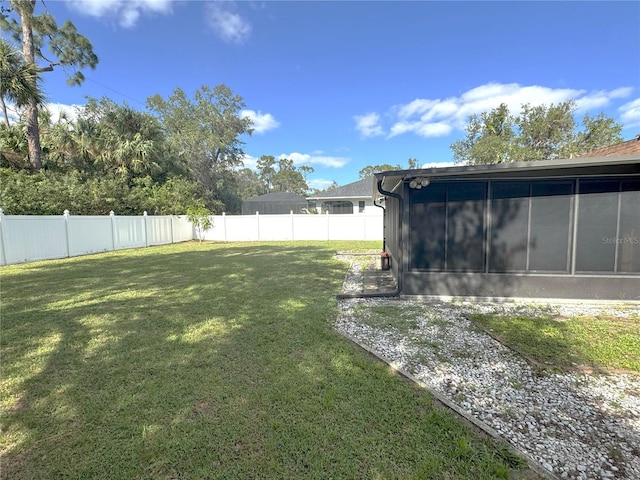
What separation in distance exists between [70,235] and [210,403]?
11.5 meters

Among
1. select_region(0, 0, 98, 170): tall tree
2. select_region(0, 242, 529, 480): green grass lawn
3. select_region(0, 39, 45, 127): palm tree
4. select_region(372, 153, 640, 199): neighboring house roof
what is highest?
select_region(0, 0, 98, 170): tall tree

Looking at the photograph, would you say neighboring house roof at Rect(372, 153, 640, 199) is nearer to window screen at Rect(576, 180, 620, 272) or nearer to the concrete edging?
window screen at Rect(576, 180, 620, 272)

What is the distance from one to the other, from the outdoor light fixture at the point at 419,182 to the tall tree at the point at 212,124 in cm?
2317

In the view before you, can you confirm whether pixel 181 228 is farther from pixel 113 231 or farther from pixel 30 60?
pixel 30 60

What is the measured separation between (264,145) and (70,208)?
23.8 metres

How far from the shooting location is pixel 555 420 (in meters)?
2.25

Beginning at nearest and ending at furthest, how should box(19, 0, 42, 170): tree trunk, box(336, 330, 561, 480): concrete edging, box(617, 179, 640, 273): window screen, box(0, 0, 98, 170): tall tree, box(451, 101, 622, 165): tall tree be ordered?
box(336, 330, 561, 480): concrete edging → box(617, 179, 640, 273): window screen → box(19, 0, 42, 170): tree trunk → box(0, 0, 98, 170): tall tree → box(451, 101, 622, 165): tall tree

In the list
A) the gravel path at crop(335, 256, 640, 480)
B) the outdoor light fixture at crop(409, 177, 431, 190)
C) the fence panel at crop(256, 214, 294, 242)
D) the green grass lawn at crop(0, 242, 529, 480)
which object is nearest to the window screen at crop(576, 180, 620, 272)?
the outdoor light fixture at crop(409, 177, 431, 190)

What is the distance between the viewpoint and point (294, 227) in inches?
701

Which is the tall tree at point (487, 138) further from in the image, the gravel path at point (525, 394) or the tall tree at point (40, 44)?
the tall tree at point (40, 44)

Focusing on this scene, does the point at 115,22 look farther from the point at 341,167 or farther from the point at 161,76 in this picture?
the point at 341,167

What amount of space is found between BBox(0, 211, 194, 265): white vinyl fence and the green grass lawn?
5.83 meters

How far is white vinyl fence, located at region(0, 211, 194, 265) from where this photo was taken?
8891 millimetres

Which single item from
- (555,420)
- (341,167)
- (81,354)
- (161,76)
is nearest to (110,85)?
(161,76)
